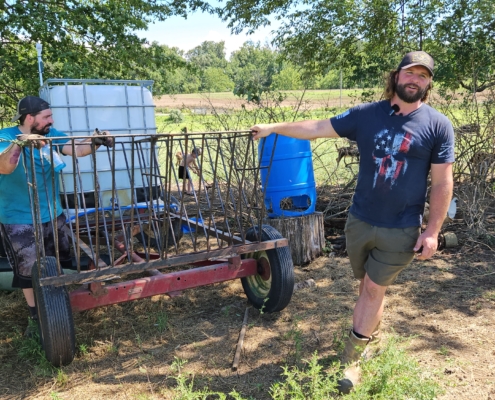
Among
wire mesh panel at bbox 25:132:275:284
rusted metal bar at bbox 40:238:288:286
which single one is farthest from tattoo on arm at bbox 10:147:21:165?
rusted metal bar at bbox 40:238:288:286

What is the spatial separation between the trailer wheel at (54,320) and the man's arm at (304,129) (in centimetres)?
156

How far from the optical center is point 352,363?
8.84 ft

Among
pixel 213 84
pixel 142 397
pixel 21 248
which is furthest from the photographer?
pixel 213 84

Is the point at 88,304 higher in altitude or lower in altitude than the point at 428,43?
lower

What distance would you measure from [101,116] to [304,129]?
107 inches

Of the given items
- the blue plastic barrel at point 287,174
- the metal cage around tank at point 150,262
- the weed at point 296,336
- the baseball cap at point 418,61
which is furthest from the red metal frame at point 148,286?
the baseball cap at point 418,61

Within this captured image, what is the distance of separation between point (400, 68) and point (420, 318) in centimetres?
208

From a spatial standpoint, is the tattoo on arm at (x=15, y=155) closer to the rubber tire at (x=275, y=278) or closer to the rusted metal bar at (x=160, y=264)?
the rusted metal bar at (x=160, y=264)

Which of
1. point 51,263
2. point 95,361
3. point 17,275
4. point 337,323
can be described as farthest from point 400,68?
point 17,275

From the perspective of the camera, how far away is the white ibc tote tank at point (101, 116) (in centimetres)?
455

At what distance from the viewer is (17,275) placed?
330cm

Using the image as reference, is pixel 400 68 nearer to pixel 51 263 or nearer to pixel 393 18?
pixel 51 263

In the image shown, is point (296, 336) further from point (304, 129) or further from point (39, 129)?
point (39, 129)

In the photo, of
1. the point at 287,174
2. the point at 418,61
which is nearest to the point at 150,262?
the point at 418,61
